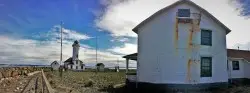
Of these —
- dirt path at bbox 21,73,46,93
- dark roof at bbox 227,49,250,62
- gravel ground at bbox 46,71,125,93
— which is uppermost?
dark roof at bbox 227,49,250,62

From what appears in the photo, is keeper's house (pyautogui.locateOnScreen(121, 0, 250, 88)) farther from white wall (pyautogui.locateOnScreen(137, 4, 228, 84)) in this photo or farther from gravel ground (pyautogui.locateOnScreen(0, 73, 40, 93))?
gravel ground (pyautogui.locateOnScreen(0, 73, 40, 93))

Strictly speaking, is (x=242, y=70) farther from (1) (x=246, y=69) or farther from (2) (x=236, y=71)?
(2) (x=236, y=71)

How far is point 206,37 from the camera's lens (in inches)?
842

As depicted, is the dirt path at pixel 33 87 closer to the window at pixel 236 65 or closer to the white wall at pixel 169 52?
the white wall at pixel 169 52

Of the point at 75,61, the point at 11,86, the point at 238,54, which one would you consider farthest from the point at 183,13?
the point at 75,61

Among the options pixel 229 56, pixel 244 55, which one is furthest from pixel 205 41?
pixel 244 55

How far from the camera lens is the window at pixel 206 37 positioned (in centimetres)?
2117

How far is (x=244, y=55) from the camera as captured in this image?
2869 centimetres

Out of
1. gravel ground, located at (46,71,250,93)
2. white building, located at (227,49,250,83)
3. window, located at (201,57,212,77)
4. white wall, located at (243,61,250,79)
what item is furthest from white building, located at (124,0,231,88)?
white wall, located at (243,61,250,79)

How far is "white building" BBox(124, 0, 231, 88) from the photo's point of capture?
20.2 meters

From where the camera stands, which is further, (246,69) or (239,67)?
(246,69)

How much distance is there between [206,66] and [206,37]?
214cm

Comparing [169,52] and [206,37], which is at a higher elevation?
[206,37]

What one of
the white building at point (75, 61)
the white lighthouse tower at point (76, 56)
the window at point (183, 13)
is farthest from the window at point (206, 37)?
the white lighthouse tower at point (76, 56)
